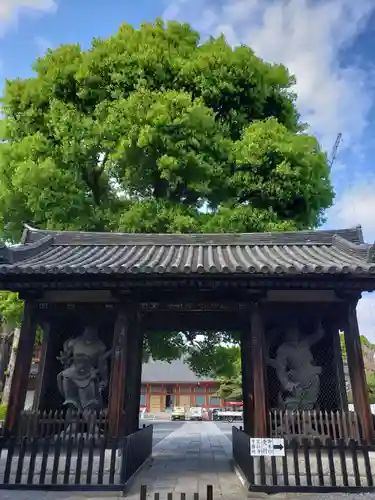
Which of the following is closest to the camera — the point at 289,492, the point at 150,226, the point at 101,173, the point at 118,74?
the point at 289,492

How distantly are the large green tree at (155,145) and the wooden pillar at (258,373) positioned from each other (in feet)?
17.9

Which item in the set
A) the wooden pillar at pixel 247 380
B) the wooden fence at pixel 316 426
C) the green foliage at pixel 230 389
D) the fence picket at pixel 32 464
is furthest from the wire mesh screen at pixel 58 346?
the green foliage at pixel 230 389

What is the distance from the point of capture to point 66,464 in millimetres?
6602

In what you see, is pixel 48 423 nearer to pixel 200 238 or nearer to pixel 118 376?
pixel 118 376

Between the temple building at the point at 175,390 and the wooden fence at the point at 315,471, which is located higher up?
the temple building at the point at 175,390

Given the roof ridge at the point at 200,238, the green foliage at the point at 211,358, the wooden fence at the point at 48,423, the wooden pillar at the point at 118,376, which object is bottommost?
the wooden fence at the point at 48,423

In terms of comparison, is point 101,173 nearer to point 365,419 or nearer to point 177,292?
point 177,292

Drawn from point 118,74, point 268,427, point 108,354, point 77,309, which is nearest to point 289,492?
point 268,427

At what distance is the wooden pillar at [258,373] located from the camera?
7.08 meters

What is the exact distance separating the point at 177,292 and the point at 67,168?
818cm

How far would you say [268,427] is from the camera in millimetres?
7145

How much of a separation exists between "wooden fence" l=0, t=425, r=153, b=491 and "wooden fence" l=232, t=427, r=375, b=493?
2.32 m

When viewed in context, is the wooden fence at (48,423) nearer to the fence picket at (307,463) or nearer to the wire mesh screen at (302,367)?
the fence picket at (307,463)

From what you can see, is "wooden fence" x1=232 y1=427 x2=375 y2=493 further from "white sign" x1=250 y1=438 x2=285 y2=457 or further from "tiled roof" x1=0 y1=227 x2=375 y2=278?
"tiled roof" x1=0 y1=227 x2=375 y2=278
